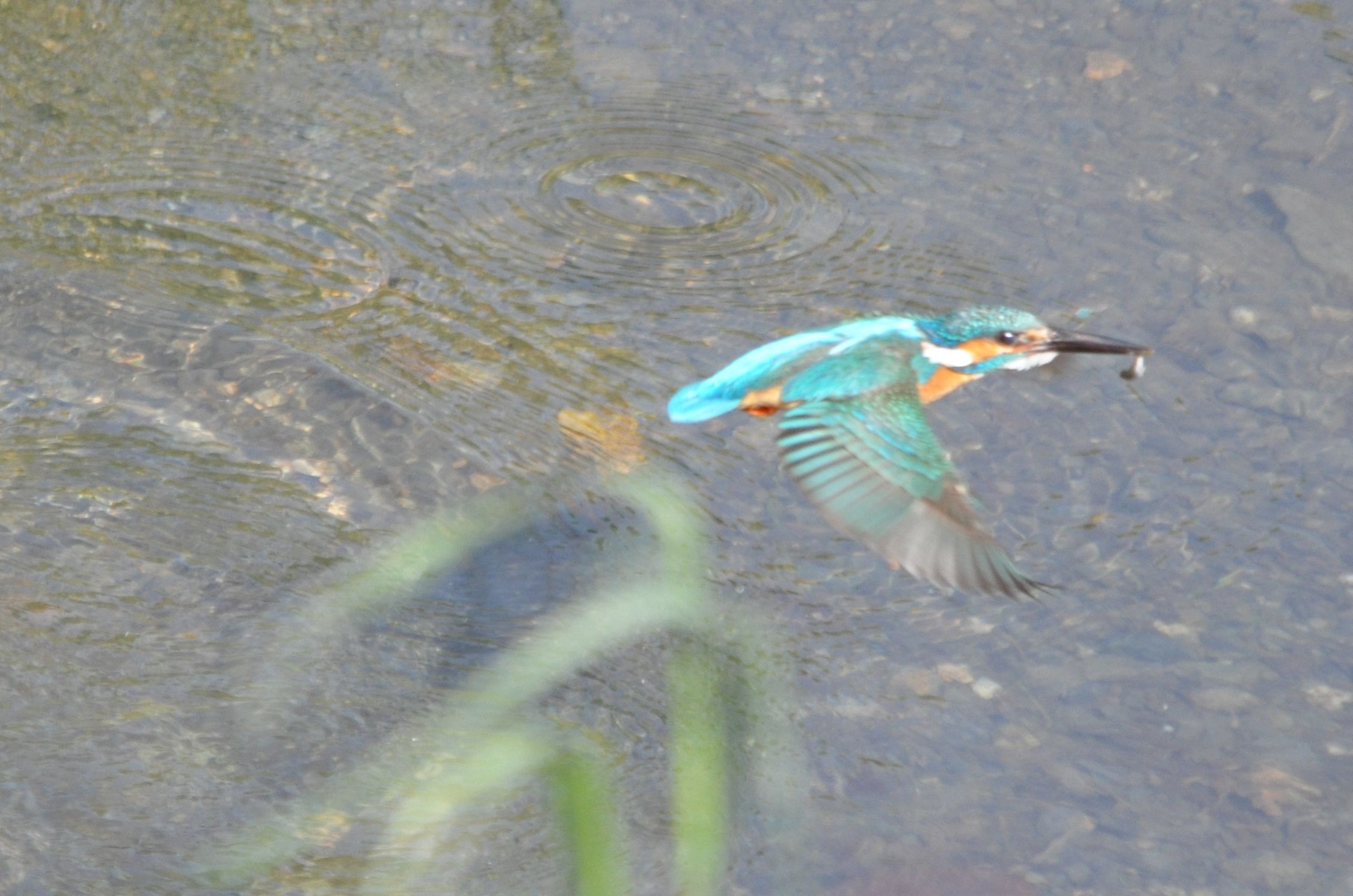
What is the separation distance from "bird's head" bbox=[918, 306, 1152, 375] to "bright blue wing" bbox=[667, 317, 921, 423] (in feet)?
0.20

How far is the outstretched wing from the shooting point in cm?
275

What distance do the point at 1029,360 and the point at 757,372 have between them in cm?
58

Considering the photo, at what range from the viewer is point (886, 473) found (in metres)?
2.92

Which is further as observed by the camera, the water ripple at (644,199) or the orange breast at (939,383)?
the water ripple at (644,199)

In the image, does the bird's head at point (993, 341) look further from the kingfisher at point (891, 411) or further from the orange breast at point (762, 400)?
the orange breast at point (762, 400)

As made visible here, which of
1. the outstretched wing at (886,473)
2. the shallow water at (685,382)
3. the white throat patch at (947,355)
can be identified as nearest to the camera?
the outstretched wing at (886,473)

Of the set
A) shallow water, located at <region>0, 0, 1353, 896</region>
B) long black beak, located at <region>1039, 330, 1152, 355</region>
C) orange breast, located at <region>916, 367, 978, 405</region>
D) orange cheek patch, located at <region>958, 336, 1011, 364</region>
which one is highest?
long black beak, located at <region>1039, 330, 1152, 355</region>

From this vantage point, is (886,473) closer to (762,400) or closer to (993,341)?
(762,400)

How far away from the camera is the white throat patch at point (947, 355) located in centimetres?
326

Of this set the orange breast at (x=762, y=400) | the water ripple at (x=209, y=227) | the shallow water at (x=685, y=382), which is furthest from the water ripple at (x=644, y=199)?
the orange breast at (x=762, y=400)

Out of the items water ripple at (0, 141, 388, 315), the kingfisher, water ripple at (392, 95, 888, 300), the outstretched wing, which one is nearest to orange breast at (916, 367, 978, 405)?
the kingfisher

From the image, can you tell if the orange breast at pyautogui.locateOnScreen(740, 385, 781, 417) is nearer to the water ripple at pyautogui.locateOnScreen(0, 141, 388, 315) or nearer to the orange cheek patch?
the orange cheek patch

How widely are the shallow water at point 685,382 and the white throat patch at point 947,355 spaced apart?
46cm

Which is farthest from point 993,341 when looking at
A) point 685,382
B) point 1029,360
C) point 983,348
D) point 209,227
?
point 209,227
